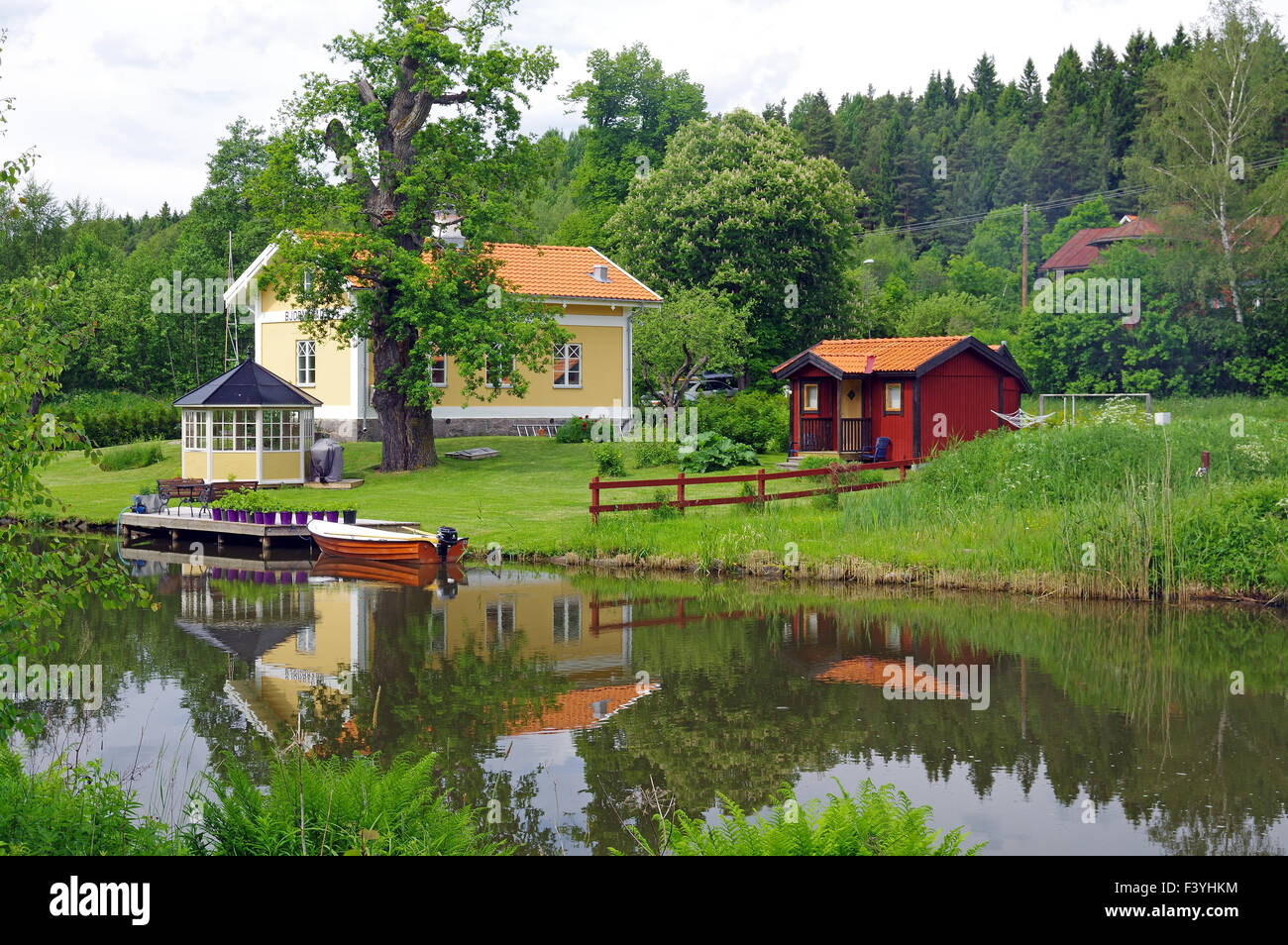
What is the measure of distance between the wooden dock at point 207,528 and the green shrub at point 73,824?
696 inches

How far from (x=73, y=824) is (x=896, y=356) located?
97.2 ft

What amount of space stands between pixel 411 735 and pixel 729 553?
37.2ft

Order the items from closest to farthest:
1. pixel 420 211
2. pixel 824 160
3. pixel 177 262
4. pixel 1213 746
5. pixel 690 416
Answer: pixel 1213 746 → pixel 420 211 → pixel 690 416 → pixel 824 160 → pixel 177 262

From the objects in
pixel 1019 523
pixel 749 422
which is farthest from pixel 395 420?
pixel 1019 523

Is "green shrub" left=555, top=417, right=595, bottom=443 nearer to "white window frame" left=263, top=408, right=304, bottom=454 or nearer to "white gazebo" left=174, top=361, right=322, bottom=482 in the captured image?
"white gazebo" left=174, top=361, right=322, bottom=482

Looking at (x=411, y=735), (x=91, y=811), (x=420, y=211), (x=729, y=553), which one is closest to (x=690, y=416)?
(x=420, y=211)

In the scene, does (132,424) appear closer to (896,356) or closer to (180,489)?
(180,489)

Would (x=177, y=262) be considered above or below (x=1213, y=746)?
above

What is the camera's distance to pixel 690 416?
36.8m

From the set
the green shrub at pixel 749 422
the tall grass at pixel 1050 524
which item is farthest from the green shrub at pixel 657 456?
the tall grass at pixel 1050 524

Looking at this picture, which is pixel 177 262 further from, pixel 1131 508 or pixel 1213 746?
pixel 1213 746

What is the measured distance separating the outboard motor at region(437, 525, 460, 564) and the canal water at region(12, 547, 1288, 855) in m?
2.65

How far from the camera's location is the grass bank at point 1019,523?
18.6 meters

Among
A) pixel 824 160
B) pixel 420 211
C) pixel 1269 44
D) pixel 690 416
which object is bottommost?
pixel 690 416
